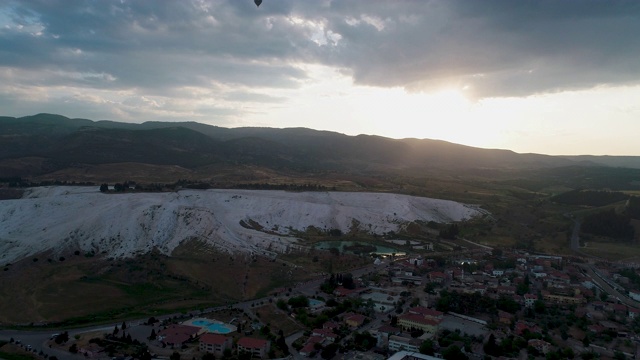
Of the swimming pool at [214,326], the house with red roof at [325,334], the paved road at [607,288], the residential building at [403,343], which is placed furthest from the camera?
the paved road at [607,288]

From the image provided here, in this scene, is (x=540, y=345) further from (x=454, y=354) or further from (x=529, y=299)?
(x=529, y=299)

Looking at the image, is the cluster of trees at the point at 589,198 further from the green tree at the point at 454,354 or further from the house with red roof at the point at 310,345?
the house with red roof at the point at 310,345

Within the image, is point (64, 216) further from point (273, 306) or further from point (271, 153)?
point (271, 153)

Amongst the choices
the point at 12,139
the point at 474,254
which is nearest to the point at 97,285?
the point at 474,254

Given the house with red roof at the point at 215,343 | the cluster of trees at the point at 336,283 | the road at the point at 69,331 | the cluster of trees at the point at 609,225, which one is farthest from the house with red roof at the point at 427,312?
the cluster of trees at the point at 609,225

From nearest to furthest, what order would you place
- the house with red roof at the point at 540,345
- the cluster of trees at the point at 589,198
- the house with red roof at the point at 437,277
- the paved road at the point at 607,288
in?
the house with red roof at the point at 540,345 → the paved road at the point at 607,288 → the house with red roof at the point at 437,277 → the cluster of trees at the point at 589,198

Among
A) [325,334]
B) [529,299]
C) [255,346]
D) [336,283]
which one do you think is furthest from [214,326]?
[529,299]
